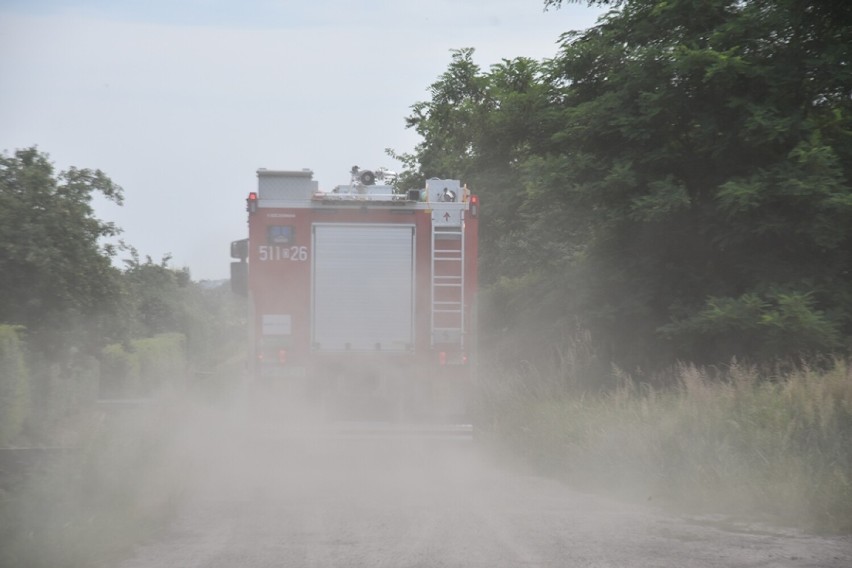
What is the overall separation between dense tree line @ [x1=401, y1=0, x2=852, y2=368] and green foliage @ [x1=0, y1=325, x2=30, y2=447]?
8.22 m

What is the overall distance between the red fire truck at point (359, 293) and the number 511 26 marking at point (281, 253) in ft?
0.04

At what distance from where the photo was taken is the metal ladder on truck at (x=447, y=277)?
12344mm

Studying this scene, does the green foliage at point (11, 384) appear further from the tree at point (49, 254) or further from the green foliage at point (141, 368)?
the green foliage at point (141, 368)

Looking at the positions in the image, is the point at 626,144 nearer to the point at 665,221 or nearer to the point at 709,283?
the point at 665,221

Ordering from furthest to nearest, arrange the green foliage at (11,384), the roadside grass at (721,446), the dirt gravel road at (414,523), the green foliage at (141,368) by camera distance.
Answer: the green foliage at (141,368) → the green foliage at (11,384) → the roadside grass at (721,446) → the dirt gravel road at (414,523)

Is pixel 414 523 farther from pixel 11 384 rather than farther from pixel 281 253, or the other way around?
pixel 11 384

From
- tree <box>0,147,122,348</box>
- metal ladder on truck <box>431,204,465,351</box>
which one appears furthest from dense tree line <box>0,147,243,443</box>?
metal ladder on truck <box>431,204,465,351</box>

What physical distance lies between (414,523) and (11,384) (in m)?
9.35

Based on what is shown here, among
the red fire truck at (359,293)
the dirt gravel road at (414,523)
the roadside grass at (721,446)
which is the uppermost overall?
the red fire truck at (359,293)

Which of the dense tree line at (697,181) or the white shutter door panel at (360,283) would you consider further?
the dense tree line at (697,181)

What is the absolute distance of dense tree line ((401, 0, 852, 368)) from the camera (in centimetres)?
1348

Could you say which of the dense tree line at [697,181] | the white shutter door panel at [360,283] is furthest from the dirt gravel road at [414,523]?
the dense tree line at [697,181]

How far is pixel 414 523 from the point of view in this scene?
862cm

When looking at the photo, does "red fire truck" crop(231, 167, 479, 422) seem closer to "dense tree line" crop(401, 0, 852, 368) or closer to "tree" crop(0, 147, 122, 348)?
"dense tree line" crop(401, 0, 852, 368)
